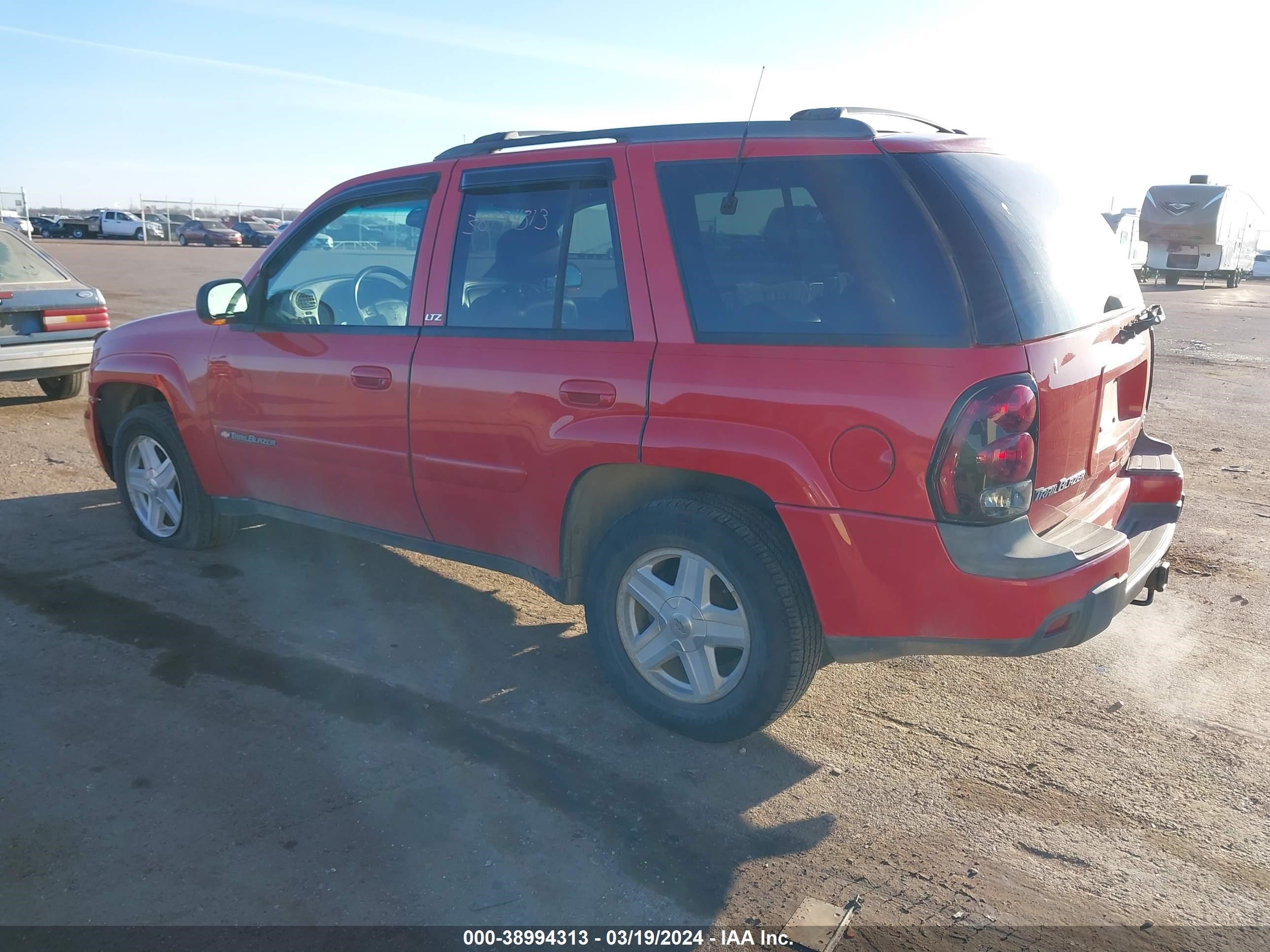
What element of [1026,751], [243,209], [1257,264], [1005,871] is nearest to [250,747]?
[1005,871]

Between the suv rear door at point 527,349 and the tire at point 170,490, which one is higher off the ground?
the suv rear door at point 527,349

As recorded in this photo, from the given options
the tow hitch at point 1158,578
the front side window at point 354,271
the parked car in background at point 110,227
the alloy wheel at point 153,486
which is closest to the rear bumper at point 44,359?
the alloy wheel at point 153,486

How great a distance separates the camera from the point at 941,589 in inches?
121

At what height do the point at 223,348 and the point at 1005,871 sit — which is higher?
the point at 223,348

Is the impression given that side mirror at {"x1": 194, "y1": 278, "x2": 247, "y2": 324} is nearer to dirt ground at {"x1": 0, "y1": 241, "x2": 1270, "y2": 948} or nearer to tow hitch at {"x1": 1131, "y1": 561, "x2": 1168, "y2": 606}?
dirt ground at {"x1": 0, "y1": 241, "x2": 1270, "y2": 948}

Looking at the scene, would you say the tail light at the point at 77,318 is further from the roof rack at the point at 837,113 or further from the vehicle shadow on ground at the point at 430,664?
the roof rack at the point at 837,113

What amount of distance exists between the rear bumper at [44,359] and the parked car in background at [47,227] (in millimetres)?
49712

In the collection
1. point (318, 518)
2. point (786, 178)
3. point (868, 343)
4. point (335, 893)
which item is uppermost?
A: point (786, 178)

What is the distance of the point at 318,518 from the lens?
4852 mm

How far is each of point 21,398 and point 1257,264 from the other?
5622cm

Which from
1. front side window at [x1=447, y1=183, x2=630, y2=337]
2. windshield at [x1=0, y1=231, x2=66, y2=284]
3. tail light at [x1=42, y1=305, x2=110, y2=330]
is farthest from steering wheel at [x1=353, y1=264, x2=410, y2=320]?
windshield at [x1=0, y1=231, x2=66, y2=284]

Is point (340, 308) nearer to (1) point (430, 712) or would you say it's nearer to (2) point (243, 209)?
(1) point (430, 712)

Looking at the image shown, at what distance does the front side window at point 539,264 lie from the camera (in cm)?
373

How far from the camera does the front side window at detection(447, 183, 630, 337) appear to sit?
12.2 feet
